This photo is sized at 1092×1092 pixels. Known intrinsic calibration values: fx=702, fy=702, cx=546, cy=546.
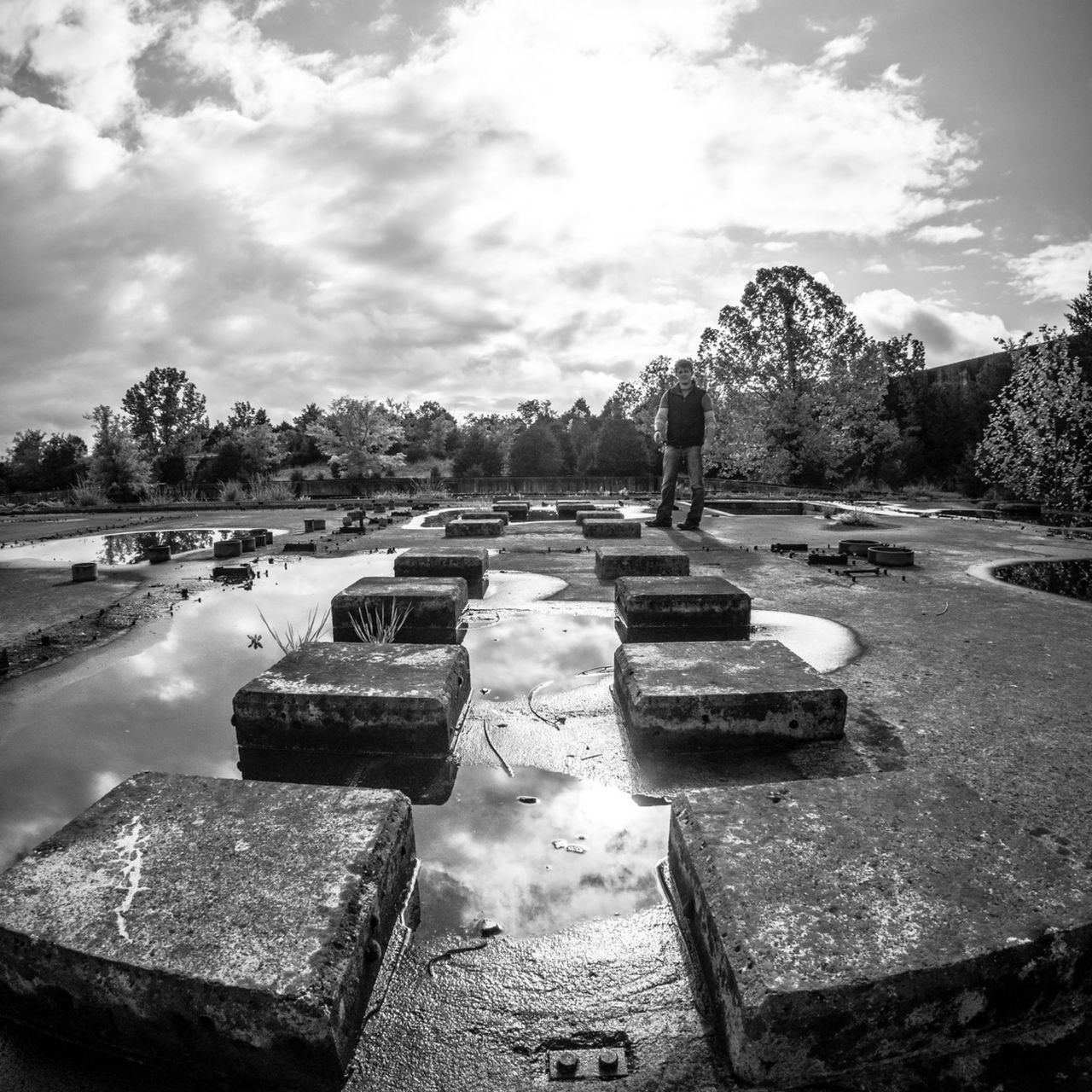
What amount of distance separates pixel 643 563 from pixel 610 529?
2429 millimetres

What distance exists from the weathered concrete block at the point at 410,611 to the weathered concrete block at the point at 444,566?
2.92 feet

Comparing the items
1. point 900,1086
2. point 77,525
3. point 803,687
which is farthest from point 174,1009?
point 77,525

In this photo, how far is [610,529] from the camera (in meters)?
6.78

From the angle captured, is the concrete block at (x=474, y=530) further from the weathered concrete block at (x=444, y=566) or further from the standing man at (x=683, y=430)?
the weathered concrete block at (x=444, y=566)

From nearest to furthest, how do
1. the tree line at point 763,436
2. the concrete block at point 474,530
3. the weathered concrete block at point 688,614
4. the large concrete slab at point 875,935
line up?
the large concrete slab at point 875,935
the weathered concrete block at point 688,614
the concrete block at point 474,530
the tree line at point 763,436

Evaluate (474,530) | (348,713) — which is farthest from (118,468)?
(348,713)

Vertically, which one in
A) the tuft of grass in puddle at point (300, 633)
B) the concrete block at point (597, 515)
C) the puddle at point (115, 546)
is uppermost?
the puddle at point (115, 546)

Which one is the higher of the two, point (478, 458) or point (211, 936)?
point (478, 458)

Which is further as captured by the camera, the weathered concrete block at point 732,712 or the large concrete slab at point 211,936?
the weathered concrete block at point 732,712

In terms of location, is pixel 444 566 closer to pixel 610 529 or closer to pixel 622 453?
pixel 610 529

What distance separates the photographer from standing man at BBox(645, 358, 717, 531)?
24.4ft

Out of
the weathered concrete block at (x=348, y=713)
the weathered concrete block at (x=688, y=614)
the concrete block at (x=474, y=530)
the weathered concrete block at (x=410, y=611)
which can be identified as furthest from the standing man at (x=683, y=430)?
the weathered concrete block at (x=348, y=713)

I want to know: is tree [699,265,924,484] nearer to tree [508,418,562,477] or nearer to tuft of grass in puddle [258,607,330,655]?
tree [508,418,562,477]

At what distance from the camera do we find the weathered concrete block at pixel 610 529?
6688 millimetres
